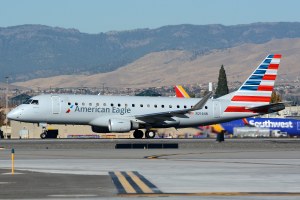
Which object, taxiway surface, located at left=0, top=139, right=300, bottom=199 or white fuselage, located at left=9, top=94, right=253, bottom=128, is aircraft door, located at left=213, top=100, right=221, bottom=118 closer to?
white fuselage, located at left=9, top=94, right=253, bottom=128

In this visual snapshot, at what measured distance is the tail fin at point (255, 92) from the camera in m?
83.9

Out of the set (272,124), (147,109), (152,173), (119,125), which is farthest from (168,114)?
(152,173)

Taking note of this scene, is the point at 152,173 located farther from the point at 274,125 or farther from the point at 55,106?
the point at 274,125

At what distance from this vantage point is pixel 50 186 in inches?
1305

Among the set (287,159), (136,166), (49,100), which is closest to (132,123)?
(49,100)

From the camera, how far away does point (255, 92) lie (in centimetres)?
8394

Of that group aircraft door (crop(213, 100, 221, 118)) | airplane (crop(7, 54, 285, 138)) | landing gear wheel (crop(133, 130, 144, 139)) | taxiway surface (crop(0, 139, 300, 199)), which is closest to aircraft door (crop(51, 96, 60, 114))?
airplane (crop(7, 54, 285, 138))

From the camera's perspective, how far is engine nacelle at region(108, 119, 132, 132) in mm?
79312

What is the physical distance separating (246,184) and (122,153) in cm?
2280

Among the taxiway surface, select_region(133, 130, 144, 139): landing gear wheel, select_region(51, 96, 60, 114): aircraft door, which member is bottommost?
the taxiway surface

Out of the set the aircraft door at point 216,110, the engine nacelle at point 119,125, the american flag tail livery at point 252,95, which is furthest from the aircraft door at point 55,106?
the american flag tail livery at point 252,95

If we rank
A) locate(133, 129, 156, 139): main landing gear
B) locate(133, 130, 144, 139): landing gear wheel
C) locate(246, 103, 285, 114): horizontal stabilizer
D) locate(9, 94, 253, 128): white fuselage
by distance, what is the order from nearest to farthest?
locate(9, 94, 253, 128): white fuselage → locate(246, 103, 285, 114): horizontal stabilizer → locate(133, 129, 156, 139): main landing gear → locate(133, 130, 144, 139): landing gear wheel

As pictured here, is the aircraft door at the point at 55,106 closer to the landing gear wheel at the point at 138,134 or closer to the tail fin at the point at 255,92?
the landing gear wheel at the point at 138,134

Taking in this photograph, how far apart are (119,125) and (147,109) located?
4.23 metres
